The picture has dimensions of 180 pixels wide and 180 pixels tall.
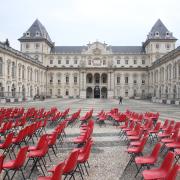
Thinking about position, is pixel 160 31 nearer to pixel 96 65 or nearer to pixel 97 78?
pixel 96 65

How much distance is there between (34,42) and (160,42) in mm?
38620

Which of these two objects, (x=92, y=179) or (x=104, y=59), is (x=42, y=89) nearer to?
(x=104, y=59)

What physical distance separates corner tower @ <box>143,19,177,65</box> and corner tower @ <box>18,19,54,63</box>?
3311 centimetres

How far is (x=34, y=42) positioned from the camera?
8869cm

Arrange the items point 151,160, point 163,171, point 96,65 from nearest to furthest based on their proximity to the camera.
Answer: point 163,171 → point 151,160 → point 96,65

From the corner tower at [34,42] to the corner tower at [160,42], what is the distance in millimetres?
33107

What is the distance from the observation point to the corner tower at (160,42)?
88.5 metres

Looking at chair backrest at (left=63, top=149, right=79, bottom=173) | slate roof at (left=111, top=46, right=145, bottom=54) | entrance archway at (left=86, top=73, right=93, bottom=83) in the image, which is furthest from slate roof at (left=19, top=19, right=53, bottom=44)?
chair backrest at (left=63, top=149, right=79, bottom=173)

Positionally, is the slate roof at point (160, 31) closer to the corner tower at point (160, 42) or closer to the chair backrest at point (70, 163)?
the corner tower at point (160, 42)

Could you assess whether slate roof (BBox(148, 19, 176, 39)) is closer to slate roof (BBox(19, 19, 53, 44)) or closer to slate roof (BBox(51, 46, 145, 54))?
slate roof (BBox(51, 46, 145, 54))

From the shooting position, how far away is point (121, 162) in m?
9.11

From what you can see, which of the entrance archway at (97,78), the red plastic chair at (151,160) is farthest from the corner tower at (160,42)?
the red plastic chair at (151,160)

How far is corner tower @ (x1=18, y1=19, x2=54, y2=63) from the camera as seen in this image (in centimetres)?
8850

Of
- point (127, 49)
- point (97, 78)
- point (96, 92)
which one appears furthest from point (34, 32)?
point (127, 49)
